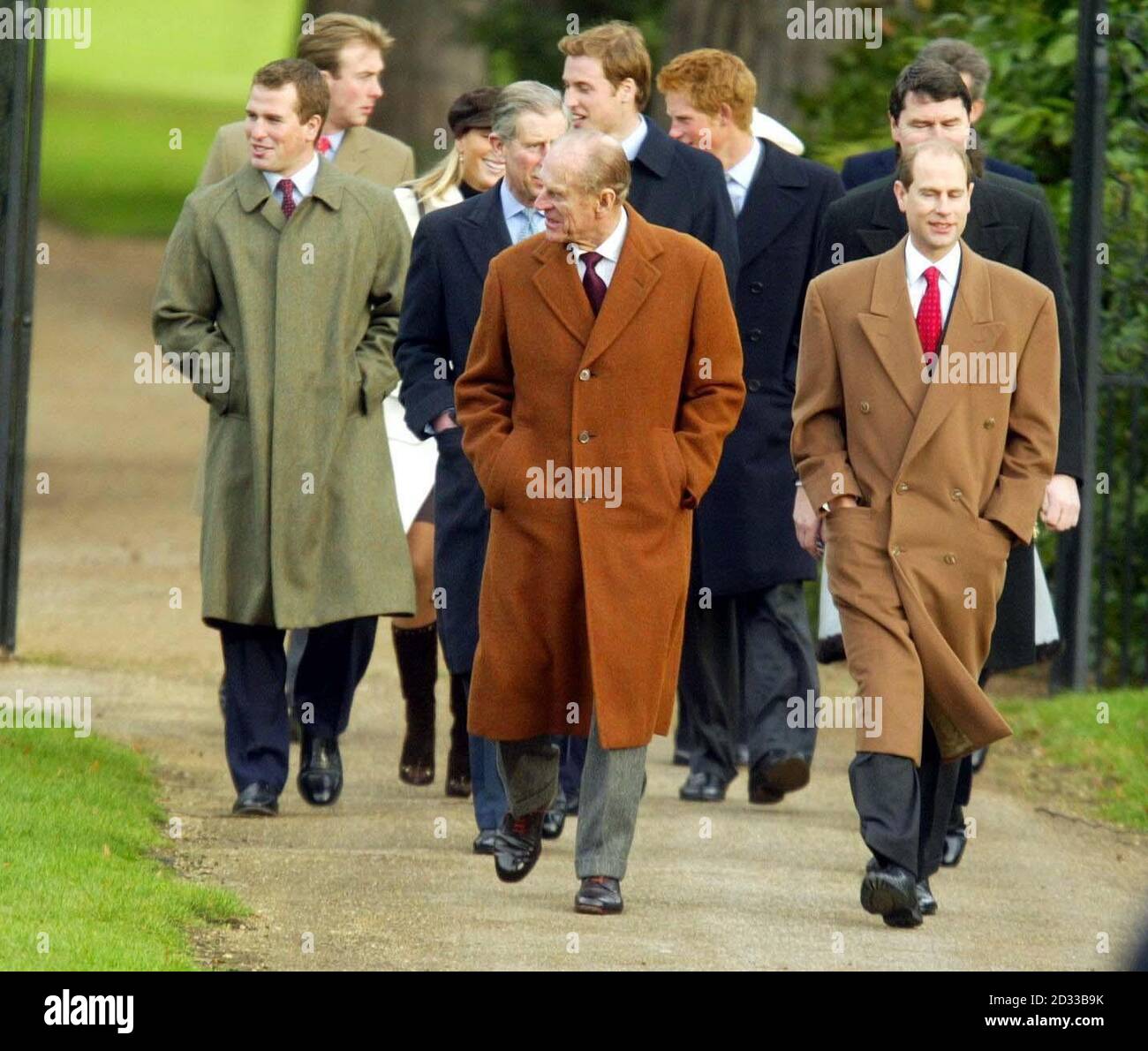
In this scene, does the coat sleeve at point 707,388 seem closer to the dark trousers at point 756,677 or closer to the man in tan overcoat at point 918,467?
the man in tan overcoat at point 918,467

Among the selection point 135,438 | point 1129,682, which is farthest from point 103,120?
point 1129,682

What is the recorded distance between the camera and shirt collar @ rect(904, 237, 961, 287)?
6.83 meters

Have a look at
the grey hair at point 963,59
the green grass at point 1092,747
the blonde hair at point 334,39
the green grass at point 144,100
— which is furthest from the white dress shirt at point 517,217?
the green grass at point 144,100

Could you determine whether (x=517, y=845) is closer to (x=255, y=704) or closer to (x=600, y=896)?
(x=600, y=896)

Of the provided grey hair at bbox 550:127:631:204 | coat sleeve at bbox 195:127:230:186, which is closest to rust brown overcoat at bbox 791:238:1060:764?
grey hair at bbox 550:127:631:204

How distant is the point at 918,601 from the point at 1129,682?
4.55m

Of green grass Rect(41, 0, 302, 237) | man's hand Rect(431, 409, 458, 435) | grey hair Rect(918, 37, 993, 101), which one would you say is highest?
grey hair Rect(918, 37, 993, 101)

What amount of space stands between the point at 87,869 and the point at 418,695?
2.11m

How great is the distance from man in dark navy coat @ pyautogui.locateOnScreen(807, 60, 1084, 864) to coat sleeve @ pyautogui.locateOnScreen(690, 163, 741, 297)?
1.48 feet

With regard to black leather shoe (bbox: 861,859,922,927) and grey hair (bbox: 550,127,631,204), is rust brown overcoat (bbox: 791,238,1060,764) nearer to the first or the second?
black leather shoe (bbox: 861,859,922,927)

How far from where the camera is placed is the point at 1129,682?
1096cm

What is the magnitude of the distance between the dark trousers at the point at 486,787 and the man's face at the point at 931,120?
196 centimetres

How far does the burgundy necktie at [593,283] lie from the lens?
268 inches

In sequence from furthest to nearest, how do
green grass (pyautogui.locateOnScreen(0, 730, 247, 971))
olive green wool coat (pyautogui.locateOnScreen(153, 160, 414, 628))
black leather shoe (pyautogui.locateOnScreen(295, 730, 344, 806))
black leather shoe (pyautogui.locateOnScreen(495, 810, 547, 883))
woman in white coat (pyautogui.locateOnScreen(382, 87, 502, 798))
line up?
woman in white coat (pyautogui.locateOnScreen(382, 87, 502, 798))
black leather shoe (pyautogui.locateOnScreen(295, 730, 344, 806))
olive green wool coat (pyautogui.locateOnScreen(153, 160, 414, 628))
black leather shoe (pyautogui.locateOnScreen(495, 810, 547, 883))
green grass (pyautogui.locateOnScreen(0, 730, 247, 971))
